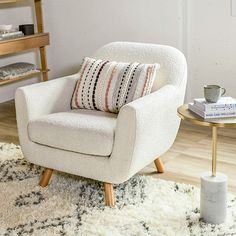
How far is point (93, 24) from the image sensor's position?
4223mm

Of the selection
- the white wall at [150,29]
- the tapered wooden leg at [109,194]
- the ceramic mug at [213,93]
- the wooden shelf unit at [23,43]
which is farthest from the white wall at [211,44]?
the tapered wooden leg at [109,194]

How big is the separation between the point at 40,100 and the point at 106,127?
52 centimetres

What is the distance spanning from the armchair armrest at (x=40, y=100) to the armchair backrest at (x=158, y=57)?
283 millimetres

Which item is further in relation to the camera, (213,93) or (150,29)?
(150,29)

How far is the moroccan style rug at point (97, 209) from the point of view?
2.15 metres

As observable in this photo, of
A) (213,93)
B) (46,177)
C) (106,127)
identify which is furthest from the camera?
(46,177)

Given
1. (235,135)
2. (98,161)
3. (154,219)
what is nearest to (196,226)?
(154,219)

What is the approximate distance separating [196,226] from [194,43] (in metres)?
1.94

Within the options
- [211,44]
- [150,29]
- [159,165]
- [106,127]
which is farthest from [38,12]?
[106,127]

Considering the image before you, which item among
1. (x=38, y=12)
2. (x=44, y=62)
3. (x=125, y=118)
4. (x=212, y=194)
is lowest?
(x=212, y=194)

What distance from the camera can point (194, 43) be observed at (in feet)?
12.3

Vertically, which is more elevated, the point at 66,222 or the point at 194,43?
the point at 194,43

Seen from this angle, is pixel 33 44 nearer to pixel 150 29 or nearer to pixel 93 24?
pixel 93 24

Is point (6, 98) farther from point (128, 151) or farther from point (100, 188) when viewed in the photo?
point (128, 151)
